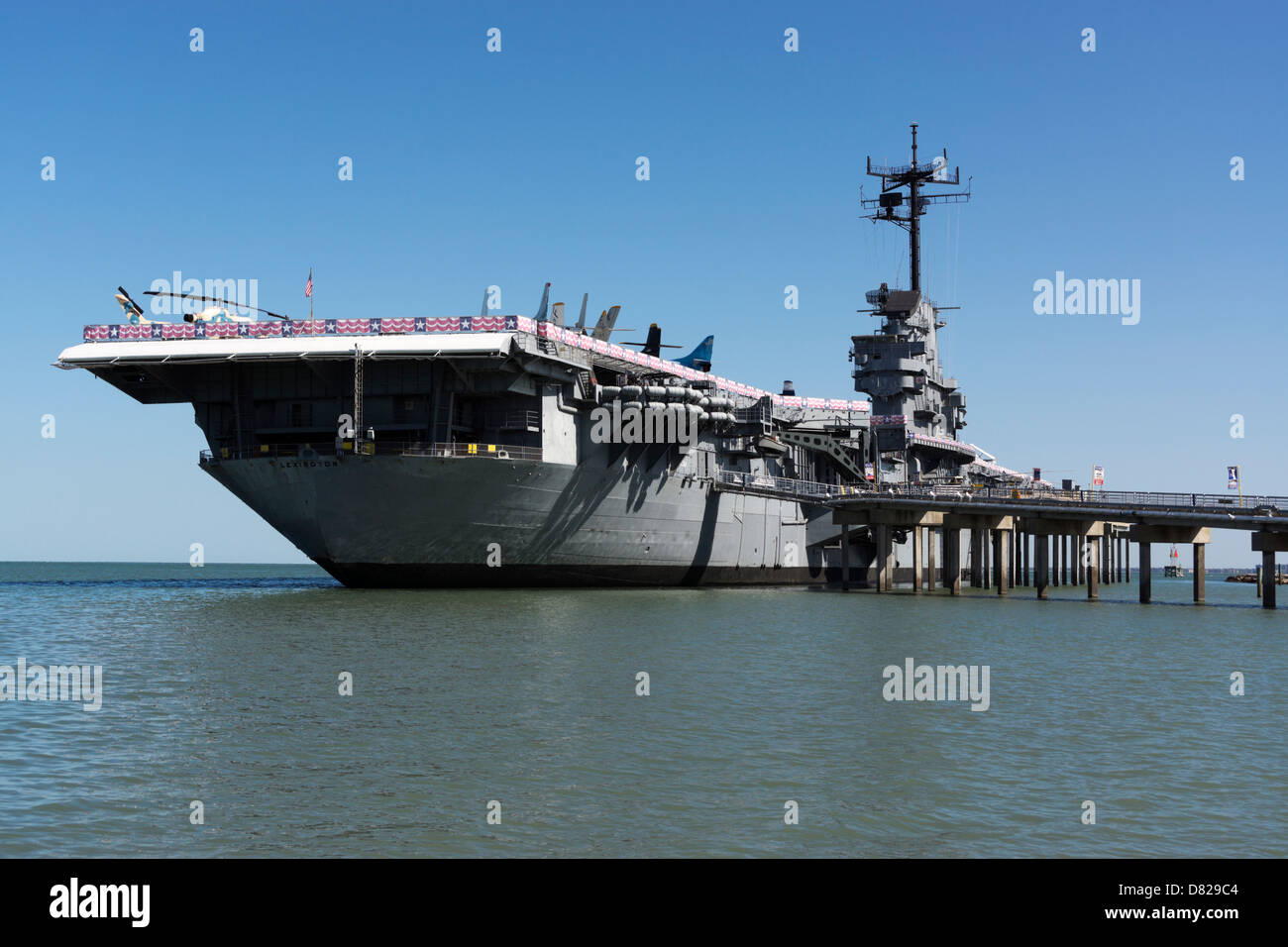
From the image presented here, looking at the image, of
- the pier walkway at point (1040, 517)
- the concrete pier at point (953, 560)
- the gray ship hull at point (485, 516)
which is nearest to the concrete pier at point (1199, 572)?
the pier walkway at point (1040, 517)

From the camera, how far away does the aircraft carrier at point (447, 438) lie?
43750 millimetres

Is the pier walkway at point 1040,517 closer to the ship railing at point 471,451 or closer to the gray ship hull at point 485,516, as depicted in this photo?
the gray ship hull at point 485,516

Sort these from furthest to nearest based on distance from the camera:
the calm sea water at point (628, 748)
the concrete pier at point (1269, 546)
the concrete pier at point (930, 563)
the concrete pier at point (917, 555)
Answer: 1. the concrete pier at point (930, 563)
2. the concrete pier at point (917, 555)
3. the concrete pier at point (1269, 546)
4. the calm sea water at point (628, 748)

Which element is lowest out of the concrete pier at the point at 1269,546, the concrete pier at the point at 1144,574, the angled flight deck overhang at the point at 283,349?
the concrete pier at the point at 1144,574

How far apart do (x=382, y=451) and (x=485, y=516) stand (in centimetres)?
480

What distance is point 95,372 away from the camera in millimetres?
45688

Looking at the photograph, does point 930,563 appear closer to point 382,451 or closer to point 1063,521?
point 1063,521

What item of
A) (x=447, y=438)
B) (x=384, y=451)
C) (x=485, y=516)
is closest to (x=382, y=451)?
(x=384, y=451)

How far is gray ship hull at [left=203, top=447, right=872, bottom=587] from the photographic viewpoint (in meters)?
43.8

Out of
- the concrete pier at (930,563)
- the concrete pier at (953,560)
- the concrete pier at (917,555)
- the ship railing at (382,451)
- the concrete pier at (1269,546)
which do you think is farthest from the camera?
the concrete pier at (930,563)

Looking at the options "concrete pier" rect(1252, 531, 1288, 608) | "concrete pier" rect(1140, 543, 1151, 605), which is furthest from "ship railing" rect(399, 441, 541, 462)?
"concrete pier" rect(1252, 531, 1288, 608)

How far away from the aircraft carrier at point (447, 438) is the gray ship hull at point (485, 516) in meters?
0.08

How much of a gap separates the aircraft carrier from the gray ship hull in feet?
0.27
